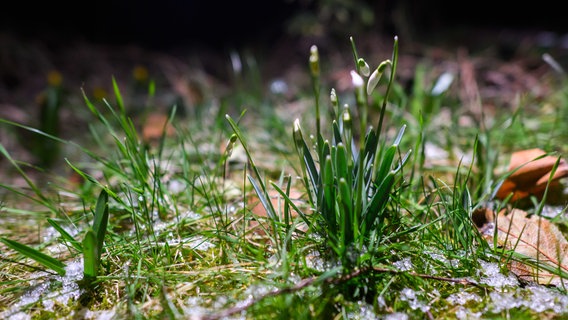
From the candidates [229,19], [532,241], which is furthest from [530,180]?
[229,19]

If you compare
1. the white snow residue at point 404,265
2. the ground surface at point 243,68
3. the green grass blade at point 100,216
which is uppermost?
the ground surface at point 243,68

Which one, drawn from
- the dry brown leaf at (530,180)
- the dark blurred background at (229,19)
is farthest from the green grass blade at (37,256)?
the dark blurred background at (229,19)

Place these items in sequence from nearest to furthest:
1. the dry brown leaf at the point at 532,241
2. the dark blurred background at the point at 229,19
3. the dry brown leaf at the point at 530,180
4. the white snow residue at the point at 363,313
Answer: the white snow residue at the point at 363,313
the dry brown leaf at the point at 532,241
the dry brown leaf at the point at 530,180
the dark blurred background at the point at 229,19

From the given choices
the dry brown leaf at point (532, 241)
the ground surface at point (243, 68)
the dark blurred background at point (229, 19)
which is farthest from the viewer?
the dark blurred background at point (229, 19)

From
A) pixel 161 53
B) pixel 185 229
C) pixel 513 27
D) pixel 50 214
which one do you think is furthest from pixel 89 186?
pixel 513 27

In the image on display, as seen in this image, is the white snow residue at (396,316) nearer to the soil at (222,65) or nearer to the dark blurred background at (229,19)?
the soil at (222,65)

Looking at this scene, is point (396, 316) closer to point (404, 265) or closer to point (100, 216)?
point (404, 265)

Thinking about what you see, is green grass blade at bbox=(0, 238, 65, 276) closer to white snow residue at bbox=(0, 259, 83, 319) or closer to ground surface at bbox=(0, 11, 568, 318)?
white snow residue at bbox=(0, 259, 83, 319)

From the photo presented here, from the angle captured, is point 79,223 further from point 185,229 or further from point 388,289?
point 388,289

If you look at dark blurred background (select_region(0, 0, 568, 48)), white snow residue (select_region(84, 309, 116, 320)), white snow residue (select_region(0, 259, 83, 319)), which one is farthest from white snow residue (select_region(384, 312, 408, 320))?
dark blurred background (select_region(0, 0, 568, 48))
